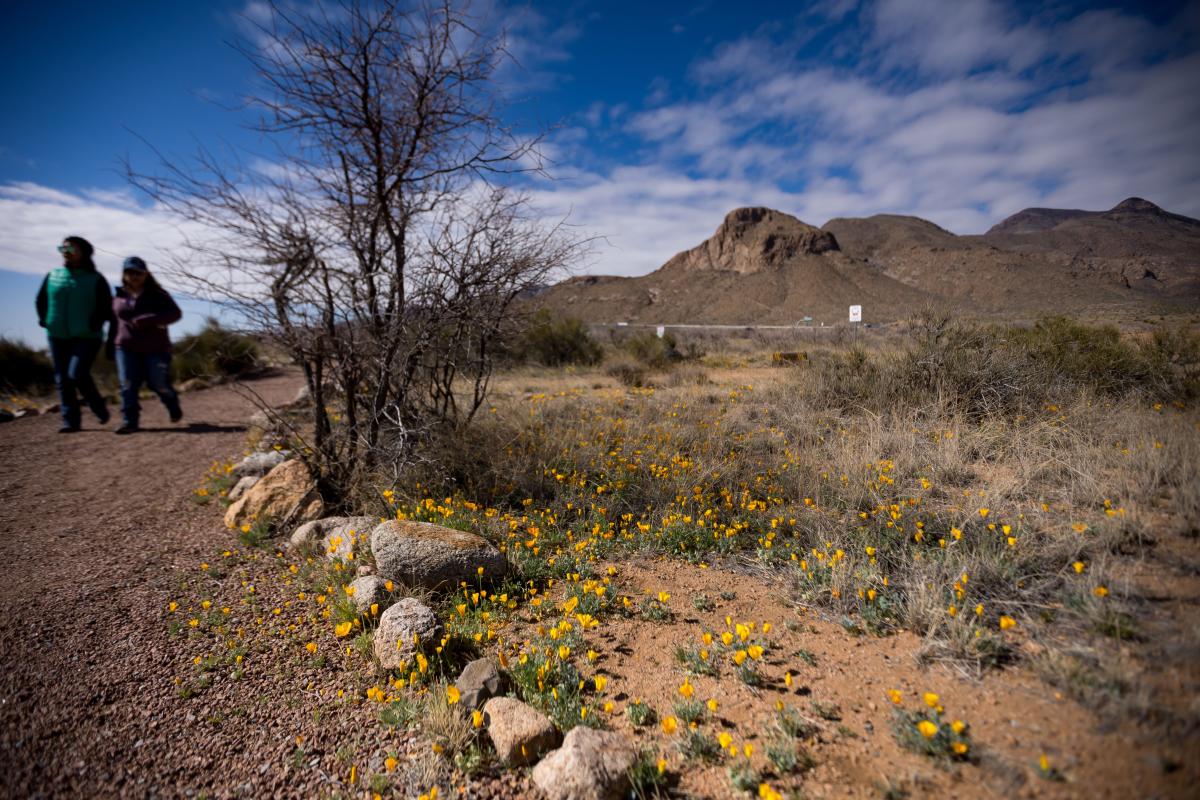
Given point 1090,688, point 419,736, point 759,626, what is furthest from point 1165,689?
point 419,736

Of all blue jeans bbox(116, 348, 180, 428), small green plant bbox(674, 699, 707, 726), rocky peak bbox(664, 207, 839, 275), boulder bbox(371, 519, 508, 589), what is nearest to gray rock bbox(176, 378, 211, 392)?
blue jeans bbox(116, 348, 180, 428)

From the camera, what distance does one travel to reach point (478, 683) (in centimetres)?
208

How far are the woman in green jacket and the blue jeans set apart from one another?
0.37 meters

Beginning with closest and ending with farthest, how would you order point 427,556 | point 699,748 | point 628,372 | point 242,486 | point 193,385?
1. point 699,748
2. point 427,556
3. point 242,486
4. point 193,385
5. point 628,372

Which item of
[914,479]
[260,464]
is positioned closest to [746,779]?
[914,479]

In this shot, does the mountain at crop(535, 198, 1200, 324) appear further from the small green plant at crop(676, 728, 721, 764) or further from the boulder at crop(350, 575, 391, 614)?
the small green plant at crop(676, 728, 721, 764)

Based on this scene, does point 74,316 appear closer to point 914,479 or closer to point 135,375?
point 135,375

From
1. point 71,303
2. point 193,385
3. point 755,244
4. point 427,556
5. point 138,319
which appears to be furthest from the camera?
point 755,244

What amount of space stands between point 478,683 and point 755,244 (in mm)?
65950

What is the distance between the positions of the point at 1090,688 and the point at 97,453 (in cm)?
832

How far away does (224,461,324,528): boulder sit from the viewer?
3857 mm

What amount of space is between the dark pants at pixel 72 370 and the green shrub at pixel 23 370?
4646mm

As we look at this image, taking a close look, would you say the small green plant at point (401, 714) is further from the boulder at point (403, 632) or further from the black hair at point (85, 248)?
the black hair at point (85, 248)

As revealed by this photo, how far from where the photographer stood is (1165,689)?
142cm
